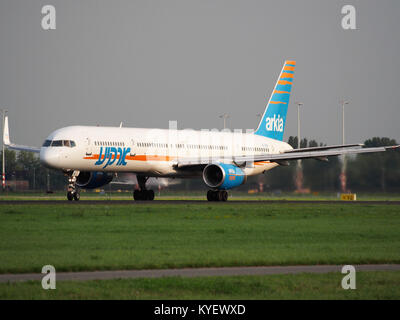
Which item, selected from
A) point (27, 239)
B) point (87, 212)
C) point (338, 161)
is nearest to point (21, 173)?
point (338, 161)

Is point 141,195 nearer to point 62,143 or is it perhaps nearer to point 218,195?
point 218,195

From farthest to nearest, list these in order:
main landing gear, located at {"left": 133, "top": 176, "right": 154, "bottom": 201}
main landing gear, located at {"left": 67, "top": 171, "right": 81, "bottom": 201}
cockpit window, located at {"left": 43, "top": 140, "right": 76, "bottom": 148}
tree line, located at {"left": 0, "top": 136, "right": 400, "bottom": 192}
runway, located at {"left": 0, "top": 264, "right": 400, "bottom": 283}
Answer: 1. tree line, located at {"left": 0, "top": 136, "right": 400, "bottom": 192}
2. main landing gear, located at {"left": 133, "top": 176, "right": 154, "bottom": 201}
3. main landing gear, located at {"left": 67, "top": 171, "right": 81, "bottom": 201}
4. cockpit window, located at {"left": 43, "top": 140, "right": 76, "bottom": 148}
5. runway, located at {"left": 0, "top": 264, "right": 400, "bottom": 283}

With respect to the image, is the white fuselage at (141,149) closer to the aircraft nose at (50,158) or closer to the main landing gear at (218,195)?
the aircraft nose at (50,158)

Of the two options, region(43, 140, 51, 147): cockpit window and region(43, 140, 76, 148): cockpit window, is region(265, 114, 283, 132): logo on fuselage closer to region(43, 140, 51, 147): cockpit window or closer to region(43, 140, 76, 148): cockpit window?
region(43, 140, 76, 148): cockpit window

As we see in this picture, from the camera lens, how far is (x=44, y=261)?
1962cm

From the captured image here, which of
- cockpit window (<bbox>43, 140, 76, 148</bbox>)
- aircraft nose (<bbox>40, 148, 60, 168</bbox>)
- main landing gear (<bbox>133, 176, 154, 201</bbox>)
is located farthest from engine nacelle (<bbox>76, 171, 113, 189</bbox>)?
aircraft nose (<bbox>40, 148, 60, 168</bbox>)

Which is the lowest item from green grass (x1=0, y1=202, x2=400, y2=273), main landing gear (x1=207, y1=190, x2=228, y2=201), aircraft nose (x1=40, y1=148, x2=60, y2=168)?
green grass (x1=0, y1=202, x2=400, y2=273)

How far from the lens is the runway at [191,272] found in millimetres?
17312

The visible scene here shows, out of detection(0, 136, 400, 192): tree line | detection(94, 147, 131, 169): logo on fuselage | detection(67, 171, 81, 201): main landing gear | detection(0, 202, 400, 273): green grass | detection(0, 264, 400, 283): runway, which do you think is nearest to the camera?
detection(0, 264, 400, 283): runway

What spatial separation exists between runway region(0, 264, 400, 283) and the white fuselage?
1156 inches

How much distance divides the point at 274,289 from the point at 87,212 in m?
21.7

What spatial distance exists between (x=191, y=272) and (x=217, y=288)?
2378 millimetres

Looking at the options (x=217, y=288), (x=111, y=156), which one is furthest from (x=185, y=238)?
(x=111, y=156)

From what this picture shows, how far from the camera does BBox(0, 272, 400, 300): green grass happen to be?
15.3 m
